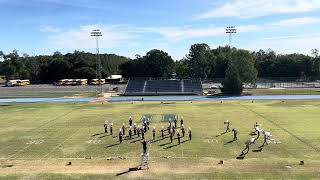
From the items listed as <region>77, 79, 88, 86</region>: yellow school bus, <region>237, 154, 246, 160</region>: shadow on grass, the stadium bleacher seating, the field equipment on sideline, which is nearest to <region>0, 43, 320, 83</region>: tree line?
<region>77, 79, 88, 86</region>: yellow school bus

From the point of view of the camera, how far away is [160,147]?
1339 inches

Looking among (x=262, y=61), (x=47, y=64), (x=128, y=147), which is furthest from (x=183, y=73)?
(x=128, y=147)

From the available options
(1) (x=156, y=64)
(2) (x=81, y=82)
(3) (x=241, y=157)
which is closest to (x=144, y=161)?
(3) (x=241, y=157)

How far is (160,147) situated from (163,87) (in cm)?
5848

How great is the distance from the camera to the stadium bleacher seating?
8800cm

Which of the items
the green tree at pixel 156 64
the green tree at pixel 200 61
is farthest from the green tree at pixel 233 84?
the green tree at pixel 200 61

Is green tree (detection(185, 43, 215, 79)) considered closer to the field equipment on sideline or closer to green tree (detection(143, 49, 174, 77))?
green tree (detection(143, 49, 174, 77))

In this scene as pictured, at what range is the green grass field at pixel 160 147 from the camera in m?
26.6

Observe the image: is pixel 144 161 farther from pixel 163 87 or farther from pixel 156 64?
pixel 156 64

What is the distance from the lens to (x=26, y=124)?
47.2m

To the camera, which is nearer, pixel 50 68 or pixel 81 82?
pixel 81 82

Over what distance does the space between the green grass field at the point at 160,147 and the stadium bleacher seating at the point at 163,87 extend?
1197 inches

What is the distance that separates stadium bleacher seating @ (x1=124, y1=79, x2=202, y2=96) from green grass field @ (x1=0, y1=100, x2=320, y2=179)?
30408mm

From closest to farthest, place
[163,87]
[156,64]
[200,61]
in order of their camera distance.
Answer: [163,87], [156,64], [200,61]
